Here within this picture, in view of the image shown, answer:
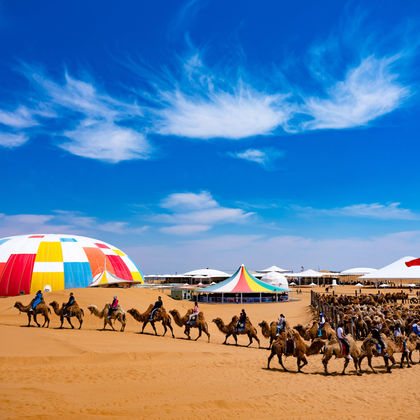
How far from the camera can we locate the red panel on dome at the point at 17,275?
3897 centimetres

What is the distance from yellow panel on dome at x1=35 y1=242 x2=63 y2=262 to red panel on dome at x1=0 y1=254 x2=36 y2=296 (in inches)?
27.4

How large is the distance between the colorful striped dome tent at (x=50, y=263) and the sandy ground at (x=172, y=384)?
81.6ft

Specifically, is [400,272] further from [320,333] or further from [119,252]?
[119,252]

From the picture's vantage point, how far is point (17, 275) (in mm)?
39625

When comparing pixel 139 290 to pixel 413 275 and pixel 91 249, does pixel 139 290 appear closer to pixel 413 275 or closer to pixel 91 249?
pixel 91 249

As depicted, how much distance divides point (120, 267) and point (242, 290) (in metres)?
15.9

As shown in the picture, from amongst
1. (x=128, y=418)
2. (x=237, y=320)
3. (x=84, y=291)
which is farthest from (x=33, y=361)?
(x=84, y=291)

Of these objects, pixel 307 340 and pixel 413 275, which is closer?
pixel 307 340

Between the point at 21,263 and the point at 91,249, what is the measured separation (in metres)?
7.38

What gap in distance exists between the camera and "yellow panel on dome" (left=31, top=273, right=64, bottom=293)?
39250mm

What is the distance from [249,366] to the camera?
12891mm

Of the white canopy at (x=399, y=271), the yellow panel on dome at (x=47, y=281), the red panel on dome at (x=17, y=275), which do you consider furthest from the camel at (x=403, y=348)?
the red panel on dome at (x=17, y=275)

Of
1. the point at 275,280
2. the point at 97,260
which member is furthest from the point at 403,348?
the point at 97,260

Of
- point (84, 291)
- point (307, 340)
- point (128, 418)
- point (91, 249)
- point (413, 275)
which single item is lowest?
point (128, 418)
